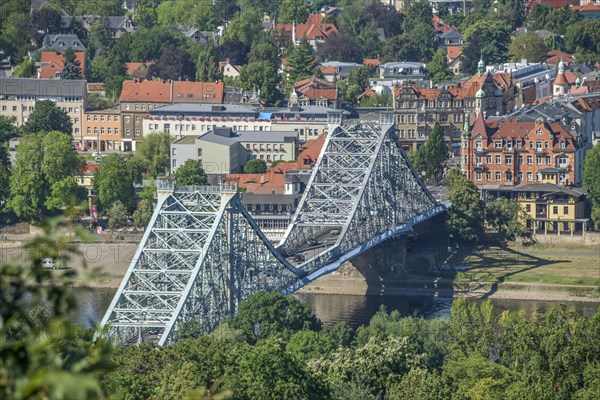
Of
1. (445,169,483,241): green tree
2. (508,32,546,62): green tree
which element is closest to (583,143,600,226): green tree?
(445,169,483,241): green tree

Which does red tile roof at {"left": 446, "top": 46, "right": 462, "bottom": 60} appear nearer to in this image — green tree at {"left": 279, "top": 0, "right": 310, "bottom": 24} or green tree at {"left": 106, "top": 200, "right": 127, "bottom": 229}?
green tree at {"left": 279, "top": 0, "right": 310, "bottom": 24}

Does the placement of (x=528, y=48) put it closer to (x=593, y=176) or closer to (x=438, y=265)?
(x=593, y=176)

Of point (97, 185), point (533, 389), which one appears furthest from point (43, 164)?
point (533, 389)

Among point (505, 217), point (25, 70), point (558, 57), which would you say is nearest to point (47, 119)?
point (25, 70)

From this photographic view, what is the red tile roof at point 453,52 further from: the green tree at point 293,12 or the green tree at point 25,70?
the green tree at point 25,70

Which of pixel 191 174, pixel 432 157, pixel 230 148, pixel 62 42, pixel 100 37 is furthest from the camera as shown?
pixel 100 37

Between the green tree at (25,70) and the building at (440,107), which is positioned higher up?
the green tree at (25,70)

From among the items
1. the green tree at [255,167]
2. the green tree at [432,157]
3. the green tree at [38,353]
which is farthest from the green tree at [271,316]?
the green tree at [38,353]
